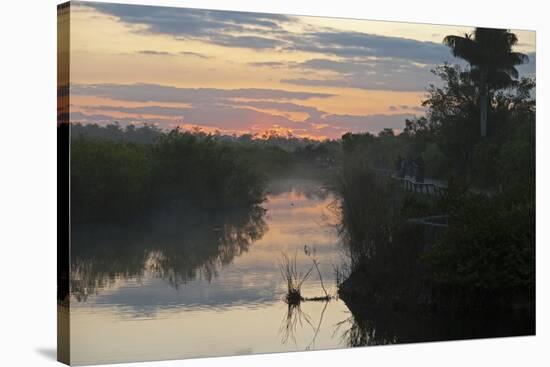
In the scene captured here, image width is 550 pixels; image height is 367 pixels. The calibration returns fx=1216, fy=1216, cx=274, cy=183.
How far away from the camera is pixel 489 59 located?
12.7 meters

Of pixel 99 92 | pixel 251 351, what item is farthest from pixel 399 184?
pixel 99 92

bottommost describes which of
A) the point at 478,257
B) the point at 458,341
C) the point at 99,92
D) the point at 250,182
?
the point at 458,341

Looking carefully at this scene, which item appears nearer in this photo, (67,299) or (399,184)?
(67,299)

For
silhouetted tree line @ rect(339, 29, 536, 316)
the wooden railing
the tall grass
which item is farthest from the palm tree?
the tall grass

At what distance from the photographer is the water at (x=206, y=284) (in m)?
10.8

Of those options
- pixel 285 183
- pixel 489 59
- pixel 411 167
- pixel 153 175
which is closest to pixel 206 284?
pixel 153 175

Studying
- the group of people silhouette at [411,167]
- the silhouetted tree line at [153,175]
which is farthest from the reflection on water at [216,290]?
the group of people silhouette at [411,167]

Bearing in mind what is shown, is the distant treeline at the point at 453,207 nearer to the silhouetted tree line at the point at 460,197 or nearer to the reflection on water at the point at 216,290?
the silhouetted tree line at the point at 460,197

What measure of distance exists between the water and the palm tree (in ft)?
6.86

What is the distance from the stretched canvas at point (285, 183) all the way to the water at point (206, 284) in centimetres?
2

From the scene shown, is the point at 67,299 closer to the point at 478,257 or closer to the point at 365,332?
the point at 365,332

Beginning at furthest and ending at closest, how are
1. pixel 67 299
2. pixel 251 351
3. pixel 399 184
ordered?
pixel 399 184 < pixel 251 351 < pixel 67 299

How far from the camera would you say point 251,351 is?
11.4m

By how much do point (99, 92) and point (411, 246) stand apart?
11.8 feet
